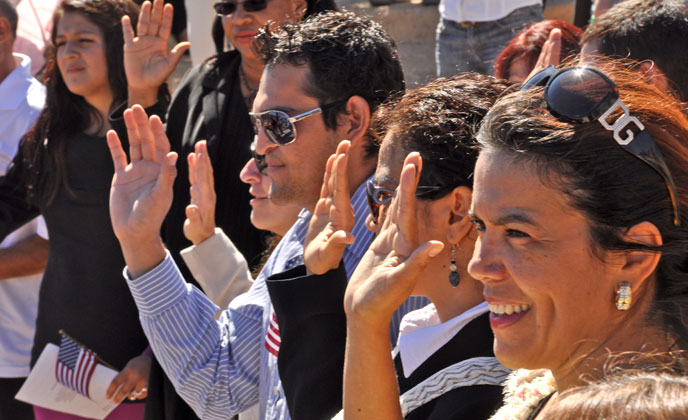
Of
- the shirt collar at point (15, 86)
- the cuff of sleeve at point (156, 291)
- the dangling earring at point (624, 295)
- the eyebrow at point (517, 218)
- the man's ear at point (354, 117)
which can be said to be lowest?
the shirt collar at point (15, 86)

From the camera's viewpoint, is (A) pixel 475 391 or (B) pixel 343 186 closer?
(A) pixel 475 391

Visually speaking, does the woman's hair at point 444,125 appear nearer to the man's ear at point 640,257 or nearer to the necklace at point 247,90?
the man's ear at point 640,257

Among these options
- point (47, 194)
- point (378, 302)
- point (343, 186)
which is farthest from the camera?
point (47, 194)

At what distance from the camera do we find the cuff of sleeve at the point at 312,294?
215 cm

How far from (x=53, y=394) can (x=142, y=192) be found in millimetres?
1186

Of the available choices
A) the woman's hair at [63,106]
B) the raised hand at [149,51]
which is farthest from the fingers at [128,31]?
the woman's hair at [63,106]

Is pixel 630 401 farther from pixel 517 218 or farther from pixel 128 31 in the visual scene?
pixel 128 31

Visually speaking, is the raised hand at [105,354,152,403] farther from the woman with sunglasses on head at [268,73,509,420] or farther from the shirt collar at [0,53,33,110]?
the shirt collar at [0,53,33,110]

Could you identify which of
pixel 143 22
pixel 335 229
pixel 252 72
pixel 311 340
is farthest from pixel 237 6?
pixel 311 340

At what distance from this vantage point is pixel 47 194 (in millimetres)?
3619

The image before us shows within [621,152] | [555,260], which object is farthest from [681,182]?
[555,260]

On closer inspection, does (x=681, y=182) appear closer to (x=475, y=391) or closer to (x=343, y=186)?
(x=475, y=391)

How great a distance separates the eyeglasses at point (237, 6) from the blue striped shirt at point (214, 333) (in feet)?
4.13

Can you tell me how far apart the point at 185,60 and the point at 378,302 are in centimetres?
582
